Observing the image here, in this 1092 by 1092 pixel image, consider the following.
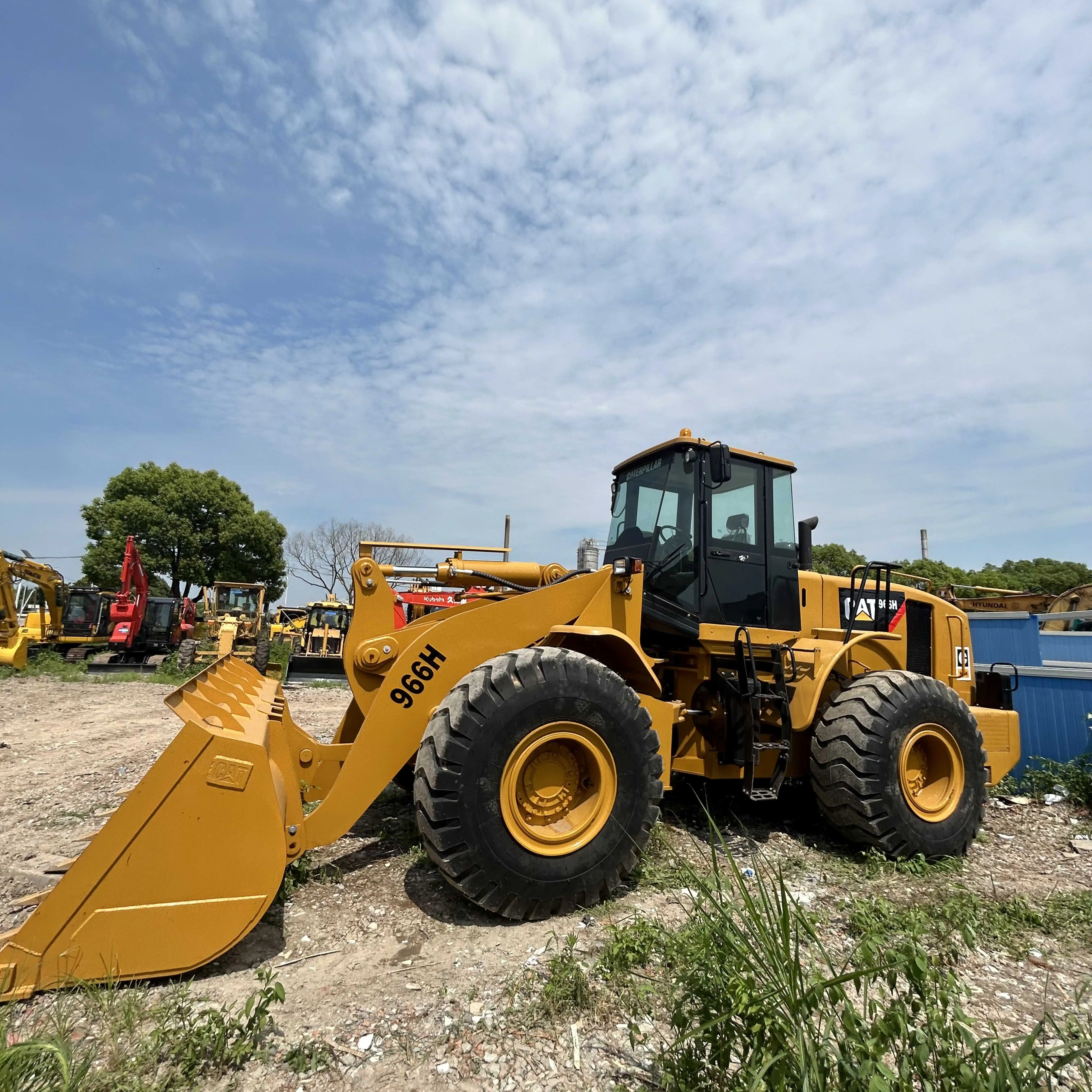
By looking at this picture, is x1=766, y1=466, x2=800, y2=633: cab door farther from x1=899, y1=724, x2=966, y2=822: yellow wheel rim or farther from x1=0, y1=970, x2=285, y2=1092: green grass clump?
x1=0, y1=970, x2=285, y2=1092: green grass clump

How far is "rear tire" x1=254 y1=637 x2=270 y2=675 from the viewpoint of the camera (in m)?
16.9

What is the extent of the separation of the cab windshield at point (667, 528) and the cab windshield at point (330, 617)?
14.8m

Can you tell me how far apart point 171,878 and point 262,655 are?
619 inches

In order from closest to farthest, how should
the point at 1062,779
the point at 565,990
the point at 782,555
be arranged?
the point at 565,990 → the point at 782,555 → the point at 1062,779

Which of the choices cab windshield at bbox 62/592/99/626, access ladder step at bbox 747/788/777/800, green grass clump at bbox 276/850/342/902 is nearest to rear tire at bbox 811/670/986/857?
access ladder step at bbox 747/788/777/800

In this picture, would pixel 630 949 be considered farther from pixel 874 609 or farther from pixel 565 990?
pixel 874 609

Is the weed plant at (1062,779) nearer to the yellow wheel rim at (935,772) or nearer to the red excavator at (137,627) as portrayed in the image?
the yellow wheel rim at (935,772)

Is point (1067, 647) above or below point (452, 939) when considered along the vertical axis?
above

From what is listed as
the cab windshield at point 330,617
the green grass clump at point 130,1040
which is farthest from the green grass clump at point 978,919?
the cab windshield at point 330,617

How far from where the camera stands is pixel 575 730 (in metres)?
3.69

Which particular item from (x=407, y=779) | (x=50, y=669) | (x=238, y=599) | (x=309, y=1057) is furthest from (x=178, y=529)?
(x=309, y=1057)

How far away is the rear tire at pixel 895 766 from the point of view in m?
4.52

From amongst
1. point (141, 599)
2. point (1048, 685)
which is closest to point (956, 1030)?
point (1048, 685)

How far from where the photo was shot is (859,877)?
4301 mm
